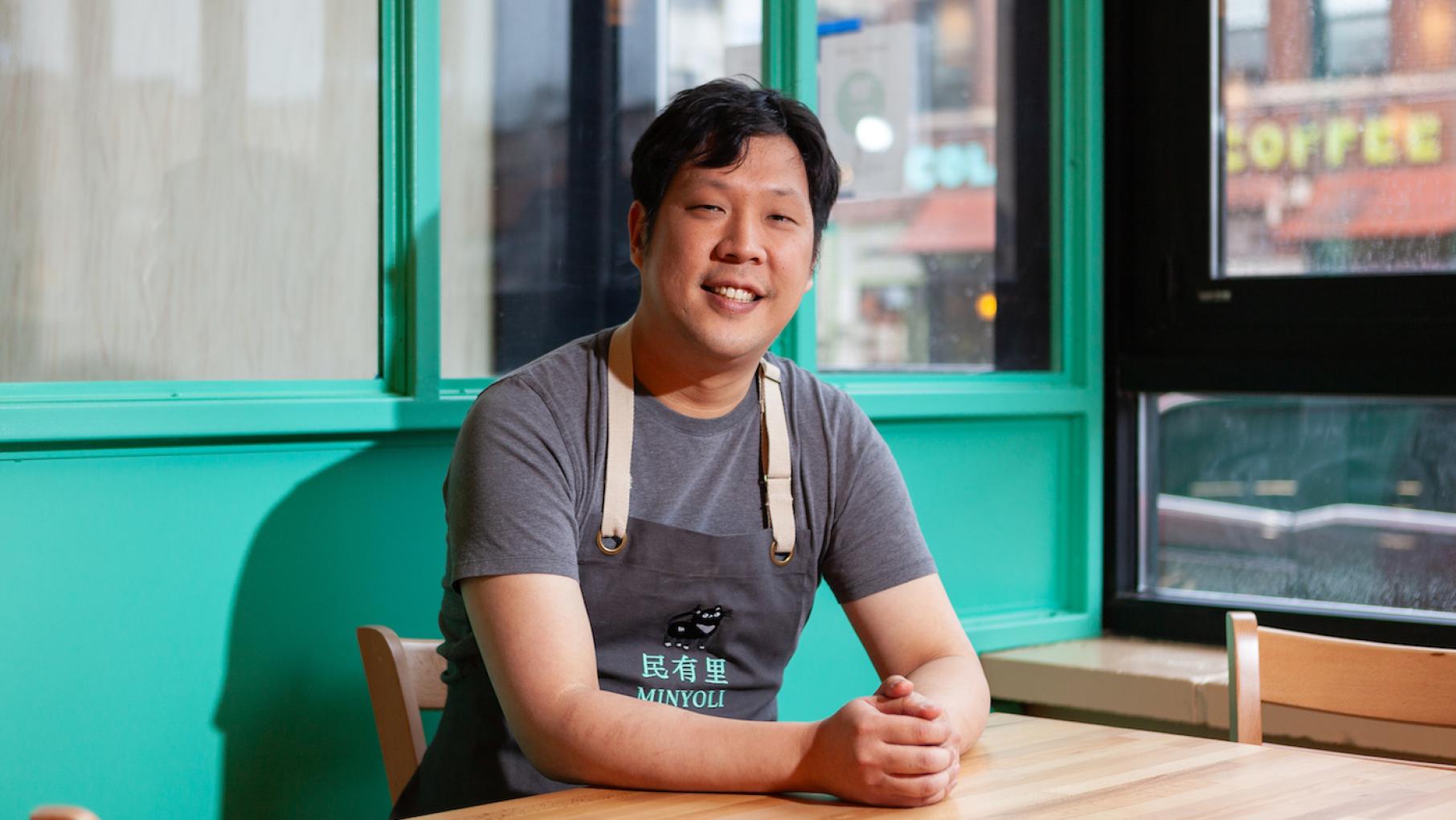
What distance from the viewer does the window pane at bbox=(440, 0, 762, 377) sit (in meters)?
2.19

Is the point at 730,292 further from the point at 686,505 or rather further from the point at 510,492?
the point at 510,492

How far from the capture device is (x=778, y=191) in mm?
1768

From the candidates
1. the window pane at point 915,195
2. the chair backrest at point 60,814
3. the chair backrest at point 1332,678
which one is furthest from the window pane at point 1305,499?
the chair backrest at point 60,814

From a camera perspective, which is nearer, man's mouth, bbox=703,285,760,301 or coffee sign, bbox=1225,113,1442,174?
man's mouth, bbox=703,285,760,301

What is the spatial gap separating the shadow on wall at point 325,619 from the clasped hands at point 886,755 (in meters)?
0.89

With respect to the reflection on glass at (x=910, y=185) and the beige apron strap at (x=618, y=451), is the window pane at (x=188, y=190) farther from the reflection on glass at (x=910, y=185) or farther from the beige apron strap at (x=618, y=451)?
the reflection on glass at (x=910, y=185)

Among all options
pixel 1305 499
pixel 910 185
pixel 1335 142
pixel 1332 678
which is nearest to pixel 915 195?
pixel 910 185

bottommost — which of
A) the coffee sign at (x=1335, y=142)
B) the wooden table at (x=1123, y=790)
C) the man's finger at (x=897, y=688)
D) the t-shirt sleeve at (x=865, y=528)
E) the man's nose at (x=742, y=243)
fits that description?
the wooden table at (x=1123, y=790)

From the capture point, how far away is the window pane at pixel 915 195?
108 inches

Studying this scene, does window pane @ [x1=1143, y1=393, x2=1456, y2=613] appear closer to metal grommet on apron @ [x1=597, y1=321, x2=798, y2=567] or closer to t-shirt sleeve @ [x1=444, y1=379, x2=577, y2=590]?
metal grommet on apron @ [x1=597, y1=321, x2=798, y2=567]

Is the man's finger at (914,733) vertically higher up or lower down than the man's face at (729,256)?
lower down

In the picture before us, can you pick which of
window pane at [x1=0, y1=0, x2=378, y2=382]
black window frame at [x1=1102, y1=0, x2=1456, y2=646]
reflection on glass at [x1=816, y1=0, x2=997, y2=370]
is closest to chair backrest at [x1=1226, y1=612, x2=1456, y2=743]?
black window frame at [x1=1102, y1=0, x2=1456, y2=646]

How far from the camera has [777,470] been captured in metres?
1.75

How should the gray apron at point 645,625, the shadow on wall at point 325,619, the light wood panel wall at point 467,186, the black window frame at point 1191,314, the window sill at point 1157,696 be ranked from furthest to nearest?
the black window frame at point 1191,314
the window sill at point 1157,696
the light wood panel wall at point 467,186
the shadow on wall at point 325,619
the gray apron at point 645,625
